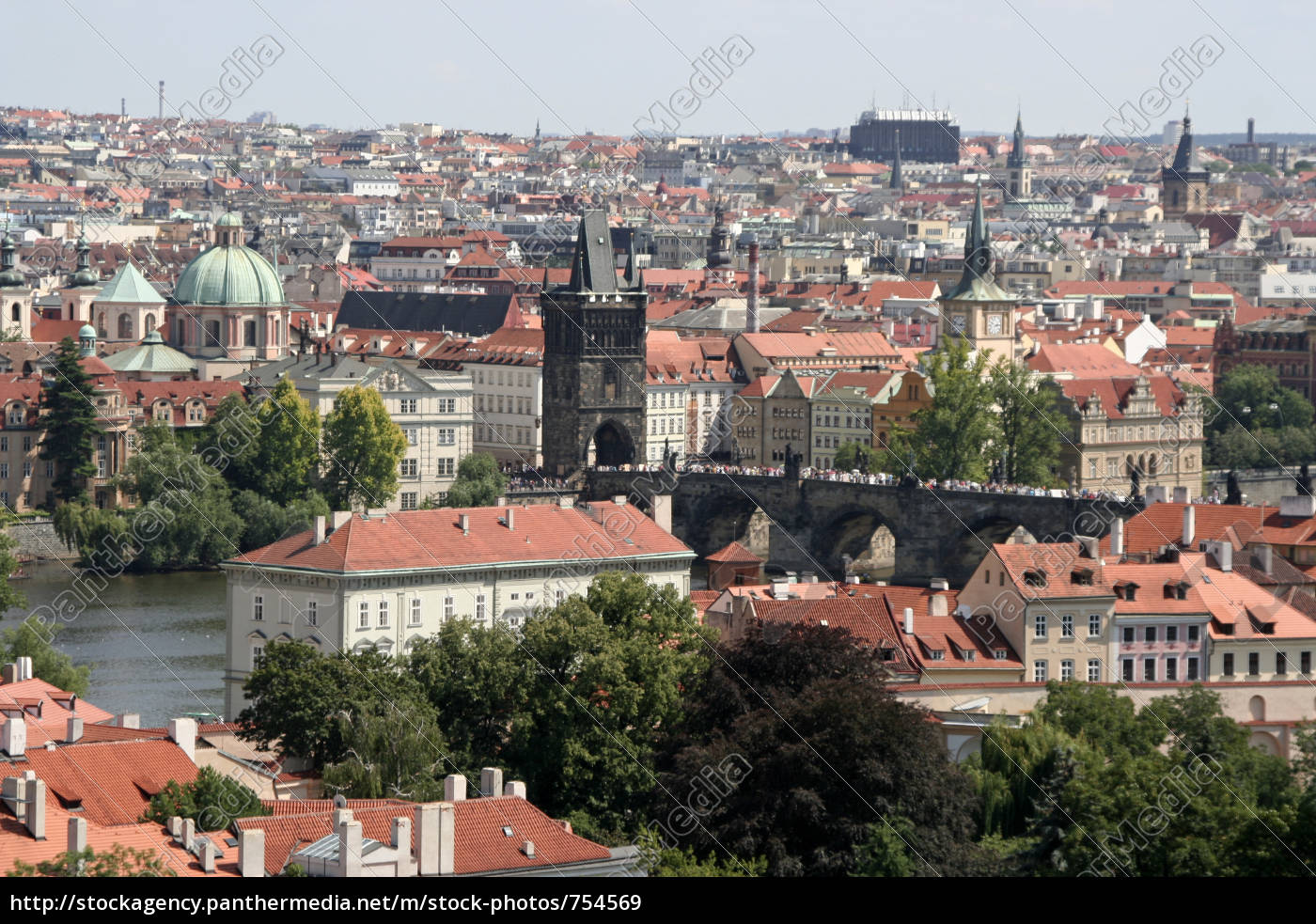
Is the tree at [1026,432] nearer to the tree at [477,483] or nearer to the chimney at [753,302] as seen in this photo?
the tree at [477,483]

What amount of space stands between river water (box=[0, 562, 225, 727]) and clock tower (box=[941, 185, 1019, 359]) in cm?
3086

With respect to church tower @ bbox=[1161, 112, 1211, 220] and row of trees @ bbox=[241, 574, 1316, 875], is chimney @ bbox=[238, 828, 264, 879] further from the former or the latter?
church tower @ bbox=[1161, 112, 1211, 220]

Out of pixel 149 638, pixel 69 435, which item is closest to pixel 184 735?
pixel 149 638

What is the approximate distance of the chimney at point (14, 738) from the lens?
1095 inches

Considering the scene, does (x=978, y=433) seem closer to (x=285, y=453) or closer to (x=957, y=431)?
(x=957, y=431)

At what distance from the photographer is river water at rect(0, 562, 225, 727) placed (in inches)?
1746

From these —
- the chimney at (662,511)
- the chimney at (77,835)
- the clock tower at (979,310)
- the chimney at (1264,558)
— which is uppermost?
the clock tower at (979,310)

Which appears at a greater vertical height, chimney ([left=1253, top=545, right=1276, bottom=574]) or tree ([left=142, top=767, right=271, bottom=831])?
chimney ([left=1253, top=545, right=1276, bottom=574])

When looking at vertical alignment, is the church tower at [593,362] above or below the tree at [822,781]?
above

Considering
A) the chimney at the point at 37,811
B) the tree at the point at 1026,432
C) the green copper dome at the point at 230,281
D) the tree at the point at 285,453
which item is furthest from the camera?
the green copper dome at the point at 230,281

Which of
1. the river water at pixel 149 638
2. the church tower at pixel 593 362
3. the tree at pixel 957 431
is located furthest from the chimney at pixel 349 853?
the church tower at pixel 593 362

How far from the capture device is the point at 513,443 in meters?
84.8

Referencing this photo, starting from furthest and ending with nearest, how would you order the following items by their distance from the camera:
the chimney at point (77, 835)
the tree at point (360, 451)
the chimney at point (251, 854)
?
the tree at point (360, 451) < the chimney at point (251, 854) < the chimney at point (77, 835)

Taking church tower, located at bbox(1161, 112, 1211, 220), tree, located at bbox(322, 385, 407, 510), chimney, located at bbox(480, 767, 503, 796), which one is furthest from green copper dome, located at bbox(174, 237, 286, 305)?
church tower, located at bbox(1161, 112, 1211, 220)
